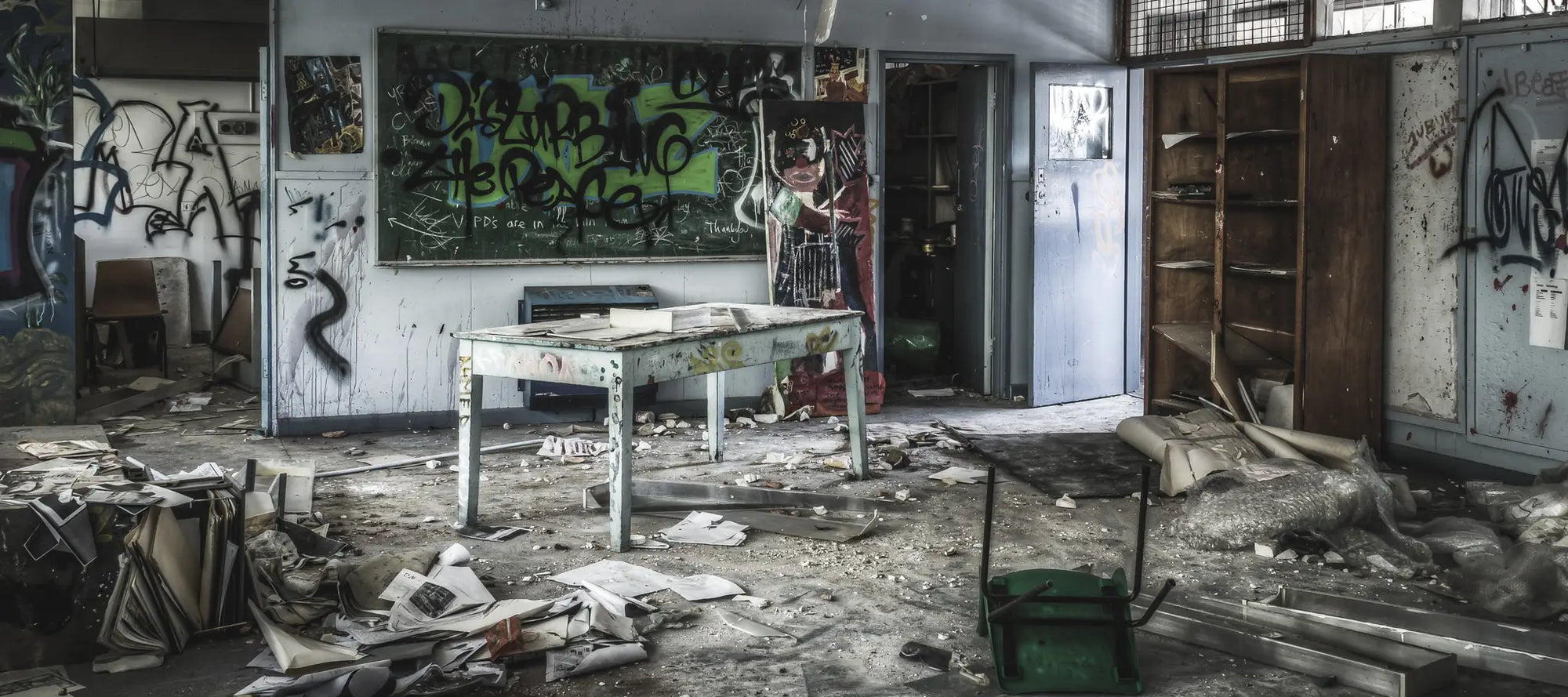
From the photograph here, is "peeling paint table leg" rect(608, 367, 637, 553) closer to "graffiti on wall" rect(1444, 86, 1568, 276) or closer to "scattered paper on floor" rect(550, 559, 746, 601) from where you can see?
"scattered paper on floor" rect(550, 559, 746, 601)

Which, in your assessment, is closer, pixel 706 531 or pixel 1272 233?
pixel 706 531

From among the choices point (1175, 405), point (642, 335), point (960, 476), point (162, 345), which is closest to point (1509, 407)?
point (1175, 405)

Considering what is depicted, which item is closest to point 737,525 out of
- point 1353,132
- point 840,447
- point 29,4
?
point 840,447

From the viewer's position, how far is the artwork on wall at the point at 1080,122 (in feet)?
26.5

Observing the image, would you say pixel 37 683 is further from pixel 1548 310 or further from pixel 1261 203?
pixel 1548 310

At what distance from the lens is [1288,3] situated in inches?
268

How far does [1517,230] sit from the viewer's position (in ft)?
18.8

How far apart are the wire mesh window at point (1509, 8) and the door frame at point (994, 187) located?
109 inches

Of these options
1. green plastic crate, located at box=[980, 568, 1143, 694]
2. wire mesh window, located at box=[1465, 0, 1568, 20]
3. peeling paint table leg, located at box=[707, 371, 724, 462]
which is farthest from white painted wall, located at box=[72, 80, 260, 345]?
green plastic crate, located at box=[980, 568, 1143, 694]

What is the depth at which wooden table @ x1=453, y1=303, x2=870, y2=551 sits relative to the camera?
467 cm

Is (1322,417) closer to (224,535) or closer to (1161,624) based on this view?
(1161,624)

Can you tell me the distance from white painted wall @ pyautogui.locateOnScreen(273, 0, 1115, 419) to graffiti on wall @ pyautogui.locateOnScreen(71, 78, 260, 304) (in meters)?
4.39

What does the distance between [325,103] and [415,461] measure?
200cm

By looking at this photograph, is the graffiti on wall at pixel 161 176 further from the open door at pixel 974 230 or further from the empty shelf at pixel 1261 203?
the empty shelf at pixel 1261 203
